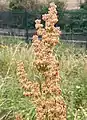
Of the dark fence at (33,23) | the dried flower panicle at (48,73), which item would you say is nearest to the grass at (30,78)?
the dried flower panicle at (48,73)

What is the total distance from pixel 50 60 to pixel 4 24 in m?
11.1

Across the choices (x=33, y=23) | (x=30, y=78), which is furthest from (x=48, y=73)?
(x=33, y=23)

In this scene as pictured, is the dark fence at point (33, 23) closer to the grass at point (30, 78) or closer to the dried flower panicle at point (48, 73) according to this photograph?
the grass at point (30, 78)

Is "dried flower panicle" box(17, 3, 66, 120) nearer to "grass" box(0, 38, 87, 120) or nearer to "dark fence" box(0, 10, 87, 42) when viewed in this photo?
"grass" box(0, 38, 87, 120)

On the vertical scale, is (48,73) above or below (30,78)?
above

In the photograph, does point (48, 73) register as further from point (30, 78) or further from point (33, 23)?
point (33, 23)

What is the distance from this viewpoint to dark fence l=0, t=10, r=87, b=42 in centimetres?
1145

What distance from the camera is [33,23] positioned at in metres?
12.4

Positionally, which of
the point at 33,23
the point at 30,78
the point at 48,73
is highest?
the point at 48,73

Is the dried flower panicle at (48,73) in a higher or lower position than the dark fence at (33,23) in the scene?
higher

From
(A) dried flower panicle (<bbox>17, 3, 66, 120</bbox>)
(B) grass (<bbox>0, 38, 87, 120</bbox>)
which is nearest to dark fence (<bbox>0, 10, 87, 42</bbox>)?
(B) grass (<bbox>0, 38, 87, 120</bbox>)

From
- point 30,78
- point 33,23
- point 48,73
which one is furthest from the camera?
point 33,23

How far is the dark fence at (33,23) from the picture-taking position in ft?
37.6

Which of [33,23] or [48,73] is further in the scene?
[33,23]
